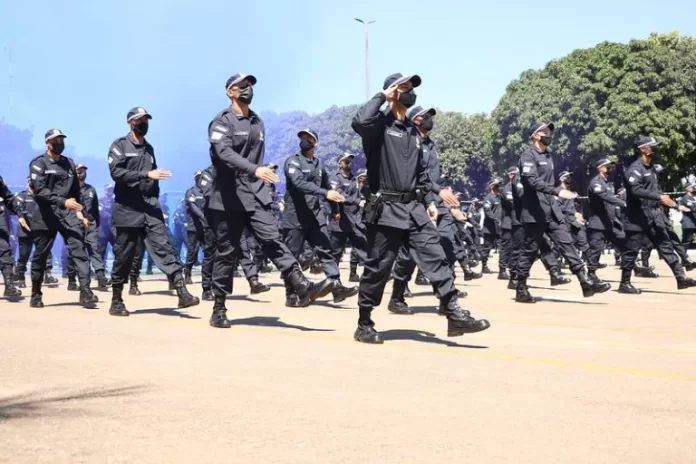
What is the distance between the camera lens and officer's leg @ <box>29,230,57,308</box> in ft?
40.6

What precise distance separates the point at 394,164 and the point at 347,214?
7887 mm

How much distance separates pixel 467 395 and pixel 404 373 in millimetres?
861

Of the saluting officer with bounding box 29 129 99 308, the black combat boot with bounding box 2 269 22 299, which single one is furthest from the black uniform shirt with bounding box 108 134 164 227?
the black combat boot with bounding box 2 269 22 299

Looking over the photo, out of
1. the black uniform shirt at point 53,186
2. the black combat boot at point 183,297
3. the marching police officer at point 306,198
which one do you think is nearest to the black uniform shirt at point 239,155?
the black combat boot at point 183,297

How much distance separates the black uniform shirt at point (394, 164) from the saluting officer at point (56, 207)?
15.0 feet

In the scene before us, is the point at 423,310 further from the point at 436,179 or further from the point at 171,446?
the point at 171,446

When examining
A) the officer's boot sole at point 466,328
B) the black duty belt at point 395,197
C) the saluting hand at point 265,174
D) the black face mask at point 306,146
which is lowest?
the officer's boot sole at point 466,328

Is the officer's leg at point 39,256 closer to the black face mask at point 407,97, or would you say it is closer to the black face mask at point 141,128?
the black face mask at point 141,128

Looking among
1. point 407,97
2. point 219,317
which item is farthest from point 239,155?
point 407,97

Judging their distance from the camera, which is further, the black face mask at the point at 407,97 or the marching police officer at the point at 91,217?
the marching police officer at the point at 91,217

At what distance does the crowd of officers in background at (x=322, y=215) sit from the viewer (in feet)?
27.2

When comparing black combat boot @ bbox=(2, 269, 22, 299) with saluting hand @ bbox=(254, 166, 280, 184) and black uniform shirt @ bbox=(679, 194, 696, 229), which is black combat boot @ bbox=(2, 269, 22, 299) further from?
black uniform shirt @ bbox=(679, 194, 696, 229)

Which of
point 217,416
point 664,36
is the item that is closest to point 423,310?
point 217,416

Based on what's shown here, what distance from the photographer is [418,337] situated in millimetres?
8805
